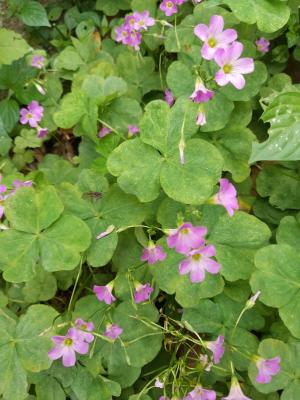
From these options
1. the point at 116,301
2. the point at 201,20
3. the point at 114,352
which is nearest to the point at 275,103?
Answer: the point at 201,20

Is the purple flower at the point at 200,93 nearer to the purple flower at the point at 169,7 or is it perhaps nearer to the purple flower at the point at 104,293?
the purple flower at the point at 169,7

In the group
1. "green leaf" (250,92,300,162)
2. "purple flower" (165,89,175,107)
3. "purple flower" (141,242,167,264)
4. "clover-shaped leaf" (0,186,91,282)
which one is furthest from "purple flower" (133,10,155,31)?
"purple flower" (141,242,167,264)

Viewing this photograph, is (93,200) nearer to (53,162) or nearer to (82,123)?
(82,123)

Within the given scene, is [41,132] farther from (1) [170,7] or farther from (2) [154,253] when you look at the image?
(2) [154,253]

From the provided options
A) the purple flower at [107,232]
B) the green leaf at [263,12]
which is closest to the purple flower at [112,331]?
the purple flower at [107,232]

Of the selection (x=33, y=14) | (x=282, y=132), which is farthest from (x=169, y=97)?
(x=33, y=14)

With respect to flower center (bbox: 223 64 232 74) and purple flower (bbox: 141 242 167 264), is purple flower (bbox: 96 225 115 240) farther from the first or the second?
flower center (bbox: 223 64 232 74)

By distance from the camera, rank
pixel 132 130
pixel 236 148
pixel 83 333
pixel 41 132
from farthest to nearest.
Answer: pixel 41 132, pixel 132 130, pixel 236 148, pixel 83 333
